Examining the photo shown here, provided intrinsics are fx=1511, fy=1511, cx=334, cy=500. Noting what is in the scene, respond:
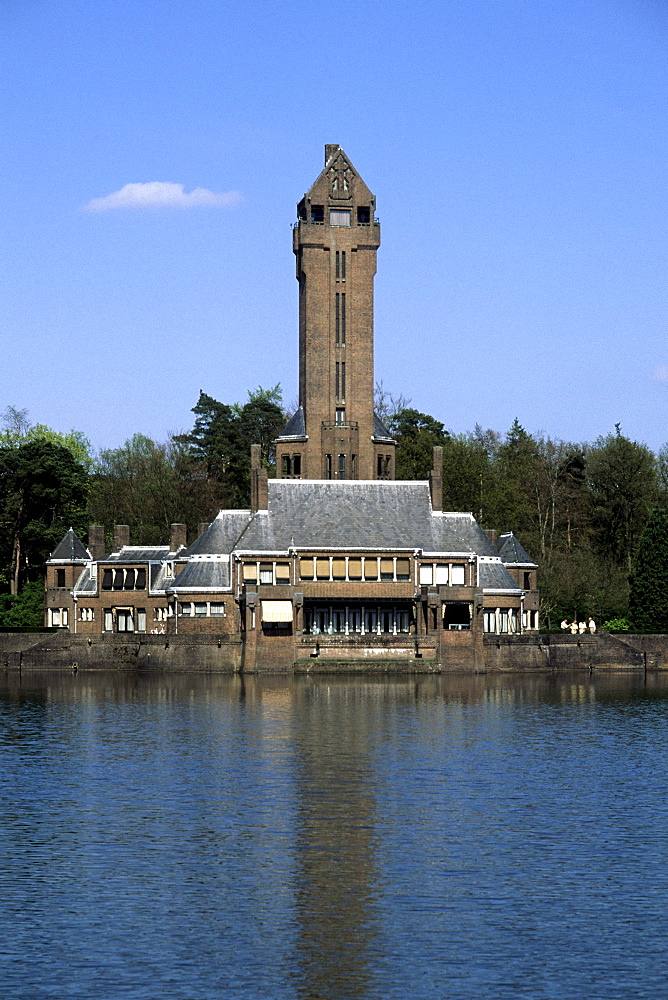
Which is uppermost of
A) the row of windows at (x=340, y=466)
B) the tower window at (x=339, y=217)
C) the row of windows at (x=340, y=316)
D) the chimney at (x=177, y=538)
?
the tower window at (x=339, y=217)

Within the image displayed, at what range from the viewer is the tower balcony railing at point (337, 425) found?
12238 cm

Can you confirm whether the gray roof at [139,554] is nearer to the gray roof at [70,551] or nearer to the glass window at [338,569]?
the gray roof at [70,551]

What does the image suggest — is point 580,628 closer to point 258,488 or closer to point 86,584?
point 258,488

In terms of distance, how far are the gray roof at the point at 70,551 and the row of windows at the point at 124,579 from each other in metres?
3.85

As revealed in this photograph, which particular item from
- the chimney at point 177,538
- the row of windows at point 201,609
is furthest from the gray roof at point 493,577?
the chimney at point 177,538

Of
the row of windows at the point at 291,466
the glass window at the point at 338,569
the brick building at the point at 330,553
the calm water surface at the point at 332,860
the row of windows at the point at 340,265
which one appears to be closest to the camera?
the calm water surface at the point at 332,860

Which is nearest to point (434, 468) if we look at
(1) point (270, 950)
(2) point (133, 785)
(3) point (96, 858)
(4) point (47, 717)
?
(4) point (47, 717)

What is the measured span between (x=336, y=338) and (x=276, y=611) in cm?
2994

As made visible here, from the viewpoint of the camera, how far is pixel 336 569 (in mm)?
106688

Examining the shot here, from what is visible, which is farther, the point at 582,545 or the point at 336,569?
the point at 582,545

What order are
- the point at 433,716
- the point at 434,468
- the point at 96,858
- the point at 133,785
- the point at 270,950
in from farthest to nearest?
the point at 434,468 < the point at 433,716 < the point at 133,785 < the point at 96,858 < the point at 270,950

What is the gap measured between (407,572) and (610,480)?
4276cm

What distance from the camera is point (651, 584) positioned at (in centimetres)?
11162

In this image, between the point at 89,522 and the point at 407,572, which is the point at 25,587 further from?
the point at 407,572
